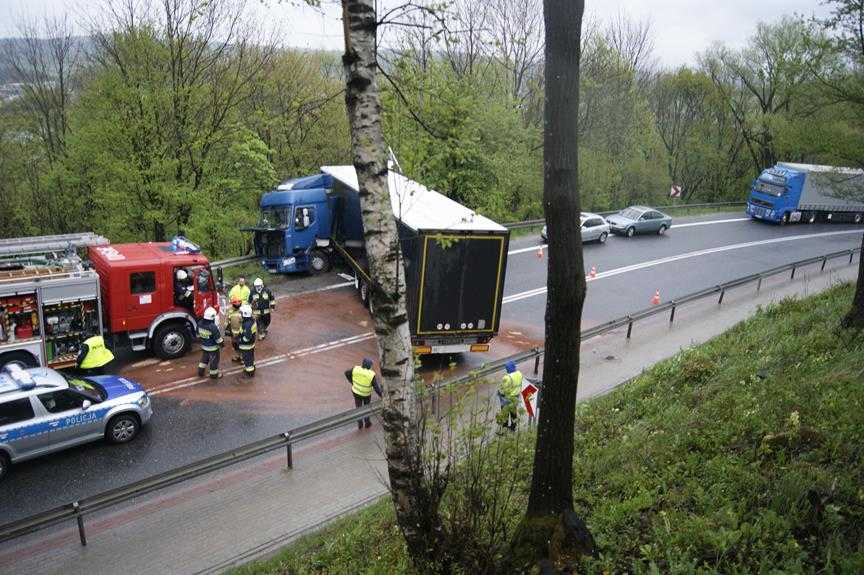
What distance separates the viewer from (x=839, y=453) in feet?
19.7

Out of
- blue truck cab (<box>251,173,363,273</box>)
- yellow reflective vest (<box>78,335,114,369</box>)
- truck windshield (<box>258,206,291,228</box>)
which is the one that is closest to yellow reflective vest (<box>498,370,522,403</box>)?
yellow reflective vest (<box>78,335,114,369</box>)

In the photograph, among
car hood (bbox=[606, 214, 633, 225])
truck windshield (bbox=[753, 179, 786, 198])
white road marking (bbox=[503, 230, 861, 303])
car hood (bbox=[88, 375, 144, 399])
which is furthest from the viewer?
truck windshield (bbox=[753, 179, 786, 198])

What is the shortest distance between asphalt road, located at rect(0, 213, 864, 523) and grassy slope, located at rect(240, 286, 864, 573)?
4098mm

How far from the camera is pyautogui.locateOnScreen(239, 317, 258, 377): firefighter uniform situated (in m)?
12.8

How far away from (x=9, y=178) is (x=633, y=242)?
1084 inches

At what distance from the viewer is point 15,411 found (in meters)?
9.30

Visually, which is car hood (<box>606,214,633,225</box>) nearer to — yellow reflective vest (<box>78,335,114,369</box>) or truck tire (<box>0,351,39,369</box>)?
yellow reflective vest (<box>78,335,114,369</box>)

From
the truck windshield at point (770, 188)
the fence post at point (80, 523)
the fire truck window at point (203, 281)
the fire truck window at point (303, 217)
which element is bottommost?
the fence post at point (80, 523)

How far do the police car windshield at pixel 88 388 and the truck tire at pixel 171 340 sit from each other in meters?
2.98

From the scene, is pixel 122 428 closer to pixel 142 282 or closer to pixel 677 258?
pixel 142 282

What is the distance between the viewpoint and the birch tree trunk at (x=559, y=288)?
189 inches

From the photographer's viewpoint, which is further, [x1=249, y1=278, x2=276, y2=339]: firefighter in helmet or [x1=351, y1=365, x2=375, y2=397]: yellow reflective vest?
[x1=249, y1=278, x2=276, y2=339]: firefighter in helmet

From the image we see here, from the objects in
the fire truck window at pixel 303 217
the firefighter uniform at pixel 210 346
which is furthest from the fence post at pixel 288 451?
the fire truck window at pixel 303 217

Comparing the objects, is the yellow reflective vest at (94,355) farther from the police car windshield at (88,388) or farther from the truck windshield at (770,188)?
the truck windshield at (770,188)
